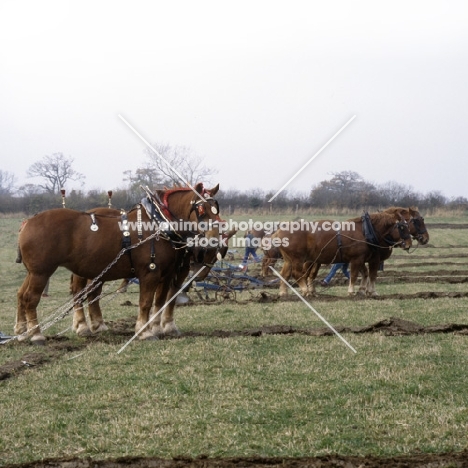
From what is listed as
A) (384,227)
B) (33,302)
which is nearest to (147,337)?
(33,302)

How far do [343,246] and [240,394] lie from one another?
36.6 ft

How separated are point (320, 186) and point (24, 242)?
35694 millimetres

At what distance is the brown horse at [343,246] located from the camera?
1823 centimetres

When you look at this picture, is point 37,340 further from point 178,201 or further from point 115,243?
point 178,201

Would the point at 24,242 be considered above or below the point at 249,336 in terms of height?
above

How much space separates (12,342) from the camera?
11188 mm

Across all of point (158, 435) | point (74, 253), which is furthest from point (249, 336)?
point (158, 435)

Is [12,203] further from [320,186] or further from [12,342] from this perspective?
[12,342]

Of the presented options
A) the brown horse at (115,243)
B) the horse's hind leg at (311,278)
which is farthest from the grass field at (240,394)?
the horse's hind leg at (311,278)

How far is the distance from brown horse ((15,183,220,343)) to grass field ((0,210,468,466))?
762 millimetres

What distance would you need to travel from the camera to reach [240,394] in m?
7.47

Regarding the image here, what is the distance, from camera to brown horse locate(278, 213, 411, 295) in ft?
59.8

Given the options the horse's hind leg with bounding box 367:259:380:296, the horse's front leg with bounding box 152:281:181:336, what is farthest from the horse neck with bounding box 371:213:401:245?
the horse's front leg with bounding box 152:281:181:336

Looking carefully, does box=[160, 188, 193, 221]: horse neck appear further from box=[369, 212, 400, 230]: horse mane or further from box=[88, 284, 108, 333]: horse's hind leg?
box=[369, 212, 400, 230]: horse mane
